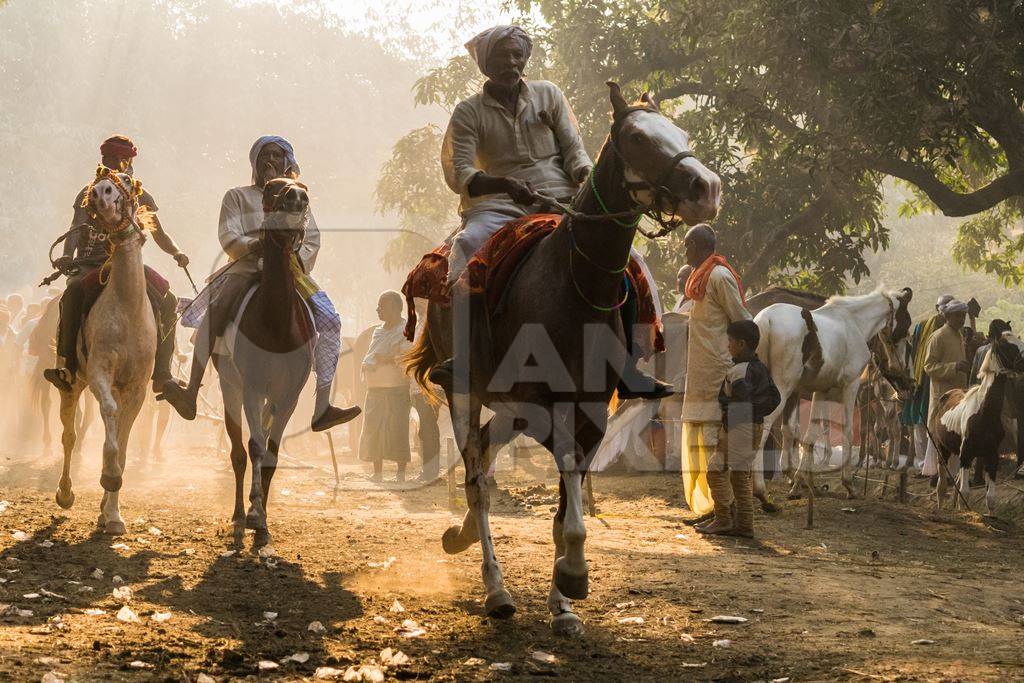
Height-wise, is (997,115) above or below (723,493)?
above

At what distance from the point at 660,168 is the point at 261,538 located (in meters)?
4.76

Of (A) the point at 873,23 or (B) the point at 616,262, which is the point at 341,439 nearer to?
(A) the point at 873,23

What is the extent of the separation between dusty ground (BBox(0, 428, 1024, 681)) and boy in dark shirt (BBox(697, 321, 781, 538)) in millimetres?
341

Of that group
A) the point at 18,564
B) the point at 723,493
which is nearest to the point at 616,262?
the point at 18,564

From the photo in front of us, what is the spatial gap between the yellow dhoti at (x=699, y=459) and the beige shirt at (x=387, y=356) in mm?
5561

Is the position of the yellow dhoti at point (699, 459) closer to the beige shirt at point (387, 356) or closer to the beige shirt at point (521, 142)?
the beige shirt at point (521, 142)

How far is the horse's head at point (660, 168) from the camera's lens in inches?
225

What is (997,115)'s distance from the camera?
15734mm

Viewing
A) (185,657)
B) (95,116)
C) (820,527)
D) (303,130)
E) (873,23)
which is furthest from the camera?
(303,130)

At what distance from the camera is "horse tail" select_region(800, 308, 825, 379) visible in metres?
14.6

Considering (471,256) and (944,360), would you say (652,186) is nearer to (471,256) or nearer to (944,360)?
(471,256)

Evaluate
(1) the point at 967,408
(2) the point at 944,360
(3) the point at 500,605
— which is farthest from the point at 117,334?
(2) the point at 944,360

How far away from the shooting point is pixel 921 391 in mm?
17547

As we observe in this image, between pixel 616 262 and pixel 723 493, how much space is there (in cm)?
515
